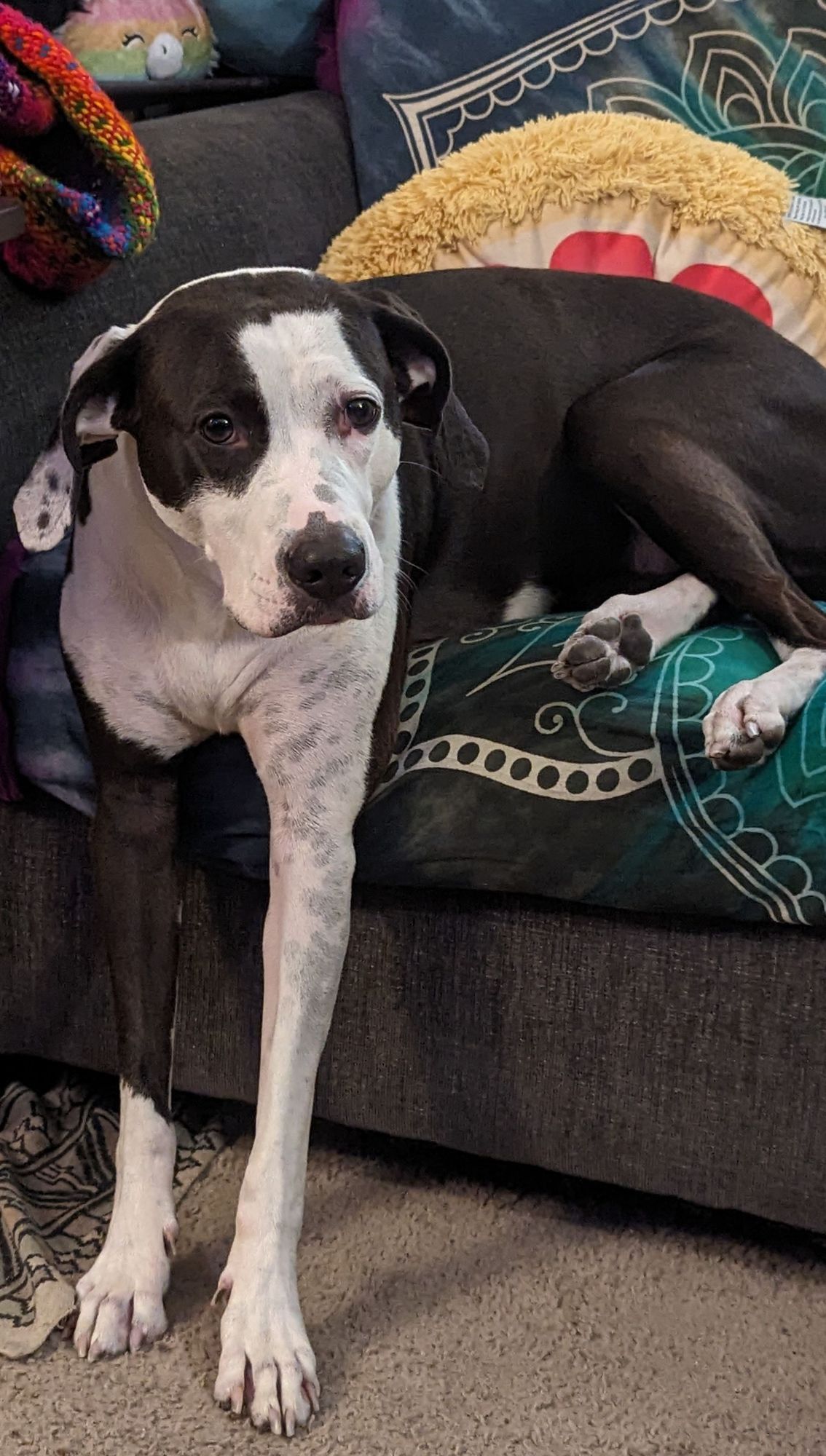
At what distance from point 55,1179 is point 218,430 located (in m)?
0.82

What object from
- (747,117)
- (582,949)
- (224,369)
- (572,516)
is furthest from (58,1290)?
(747,117)

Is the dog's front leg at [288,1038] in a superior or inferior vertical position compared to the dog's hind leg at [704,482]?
inferior

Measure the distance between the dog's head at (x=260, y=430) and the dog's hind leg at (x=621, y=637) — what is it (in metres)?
0.27

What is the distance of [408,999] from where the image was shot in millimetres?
1519

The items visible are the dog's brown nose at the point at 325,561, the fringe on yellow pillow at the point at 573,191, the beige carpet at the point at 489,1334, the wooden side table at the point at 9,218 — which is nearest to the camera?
the dog's brown nose at the point at 325,561

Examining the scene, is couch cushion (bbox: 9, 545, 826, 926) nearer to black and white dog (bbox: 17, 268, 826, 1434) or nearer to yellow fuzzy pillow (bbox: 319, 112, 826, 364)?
black and white dog (bbox: 17, 268, 826, 1434)

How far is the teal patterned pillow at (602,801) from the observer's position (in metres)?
1.34

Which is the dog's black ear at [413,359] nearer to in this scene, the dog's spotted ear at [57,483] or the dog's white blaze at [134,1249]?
the dog's spotted ear at [57,483]

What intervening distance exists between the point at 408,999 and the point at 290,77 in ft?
5.55

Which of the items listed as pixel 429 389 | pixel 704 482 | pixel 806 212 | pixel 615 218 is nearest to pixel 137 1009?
pixel 429 389

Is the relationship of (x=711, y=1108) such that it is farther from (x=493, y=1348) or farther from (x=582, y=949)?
(x=493, y=1348)

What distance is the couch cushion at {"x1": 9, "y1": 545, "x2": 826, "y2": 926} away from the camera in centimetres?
135

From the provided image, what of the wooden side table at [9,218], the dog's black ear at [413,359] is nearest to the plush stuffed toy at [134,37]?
the wooden side table at [9,218]

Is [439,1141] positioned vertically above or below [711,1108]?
below
